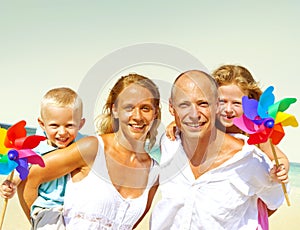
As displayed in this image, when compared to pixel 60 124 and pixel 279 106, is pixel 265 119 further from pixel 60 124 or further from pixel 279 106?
pixel 60 124

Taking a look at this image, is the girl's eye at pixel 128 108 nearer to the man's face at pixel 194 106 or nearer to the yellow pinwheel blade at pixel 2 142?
the man's face at pixel 194 106

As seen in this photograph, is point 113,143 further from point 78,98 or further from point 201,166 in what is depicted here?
point 201,166

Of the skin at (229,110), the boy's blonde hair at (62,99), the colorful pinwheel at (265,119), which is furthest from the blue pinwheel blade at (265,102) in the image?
the boy's blonde hair at (62,99)

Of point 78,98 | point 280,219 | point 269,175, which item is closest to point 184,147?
point 269,175

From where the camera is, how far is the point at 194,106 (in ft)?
9.73

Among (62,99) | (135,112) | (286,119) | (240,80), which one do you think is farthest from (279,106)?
(62,99)

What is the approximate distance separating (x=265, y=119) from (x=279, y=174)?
0.36 meters

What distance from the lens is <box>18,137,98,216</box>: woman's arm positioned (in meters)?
2.95

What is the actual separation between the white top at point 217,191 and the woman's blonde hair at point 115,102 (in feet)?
0.91

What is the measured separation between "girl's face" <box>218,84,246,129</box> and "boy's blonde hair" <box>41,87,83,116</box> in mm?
1076

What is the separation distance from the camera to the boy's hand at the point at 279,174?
9.55 feet

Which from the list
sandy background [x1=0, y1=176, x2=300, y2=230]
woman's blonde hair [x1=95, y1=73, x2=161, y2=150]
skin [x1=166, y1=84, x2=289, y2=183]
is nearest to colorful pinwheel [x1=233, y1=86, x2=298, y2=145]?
skin [x1=166, y1=84, x2=289, y2=183]

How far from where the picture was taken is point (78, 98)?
3219mm

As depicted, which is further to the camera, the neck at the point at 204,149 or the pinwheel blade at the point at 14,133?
the neck at the point at 204,149
